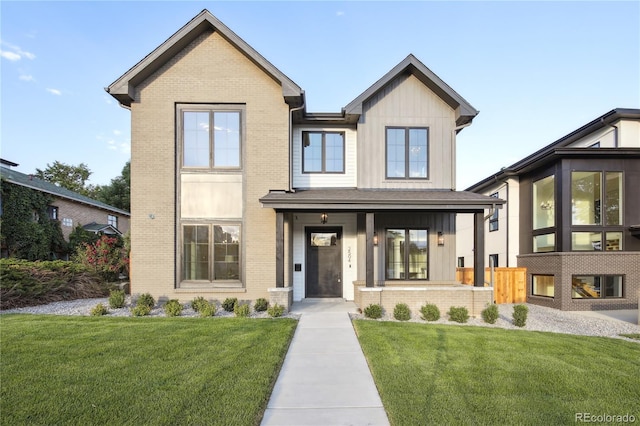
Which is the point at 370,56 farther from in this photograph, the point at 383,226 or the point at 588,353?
the point at 588,353

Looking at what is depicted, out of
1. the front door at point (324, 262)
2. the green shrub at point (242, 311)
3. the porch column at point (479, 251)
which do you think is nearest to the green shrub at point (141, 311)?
the green shrub at point (242, 311)

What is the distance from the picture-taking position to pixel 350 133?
12.4 meters

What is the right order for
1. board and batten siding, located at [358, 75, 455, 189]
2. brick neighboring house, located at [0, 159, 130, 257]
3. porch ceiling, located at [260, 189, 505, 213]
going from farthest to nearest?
1. brick neighboring house, located at [0, 159, 130, 257]
2. board and batten siding, located at [358, 75, 455, 189]
3. porch ceiling, located at [260, 189, 505, 213]

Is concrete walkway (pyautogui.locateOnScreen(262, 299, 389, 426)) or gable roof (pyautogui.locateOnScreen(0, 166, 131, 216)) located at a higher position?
gable roof (pyautogui.locateOnScreen(0, 166, 131, 216))

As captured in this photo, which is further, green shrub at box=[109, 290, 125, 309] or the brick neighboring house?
the brick neighboring house

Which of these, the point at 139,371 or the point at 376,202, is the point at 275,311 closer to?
the point at 376,202

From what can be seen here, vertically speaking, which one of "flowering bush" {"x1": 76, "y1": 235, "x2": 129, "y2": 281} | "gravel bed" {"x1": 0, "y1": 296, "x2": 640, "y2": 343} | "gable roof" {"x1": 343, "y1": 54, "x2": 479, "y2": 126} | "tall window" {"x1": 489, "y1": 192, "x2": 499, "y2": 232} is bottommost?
"gravel bed" {"x1": 0, "y1": 296, "x2": 640, "y2": 343}

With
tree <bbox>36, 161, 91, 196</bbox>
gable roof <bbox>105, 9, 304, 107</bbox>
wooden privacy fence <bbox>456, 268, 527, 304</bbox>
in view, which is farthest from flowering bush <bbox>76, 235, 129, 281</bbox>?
tree <bbox>36, 161, 91, 196</bbox>

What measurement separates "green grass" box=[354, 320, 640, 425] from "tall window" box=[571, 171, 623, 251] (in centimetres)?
610

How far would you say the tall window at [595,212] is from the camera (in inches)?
497

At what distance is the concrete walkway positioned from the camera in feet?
13.3

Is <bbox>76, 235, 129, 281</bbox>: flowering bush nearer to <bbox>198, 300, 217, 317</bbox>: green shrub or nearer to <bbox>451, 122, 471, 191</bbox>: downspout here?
<bbox>198, 300, 217, 317</bbox>: green shrub

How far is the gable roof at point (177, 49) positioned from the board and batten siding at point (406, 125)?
8.98 feet

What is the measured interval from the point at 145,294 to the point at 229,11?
1020 cm
